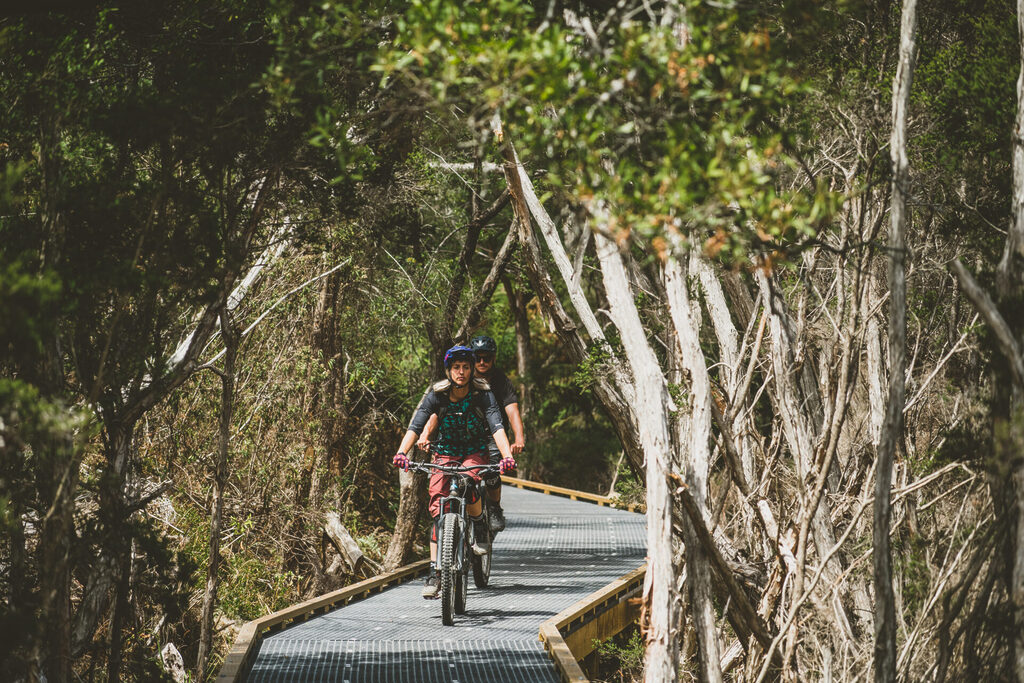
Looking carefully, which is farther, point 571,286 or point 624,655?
point 624,655

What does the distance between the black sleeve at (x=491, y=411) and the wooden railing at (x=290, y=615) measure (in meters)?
2.04

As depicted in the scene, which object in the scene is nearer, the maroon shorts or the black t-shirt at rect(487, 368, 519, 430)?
the maroon shorts

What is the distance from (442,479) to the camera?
6.57 meters

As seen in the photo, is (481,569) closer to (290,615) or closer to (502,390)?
(290,615)

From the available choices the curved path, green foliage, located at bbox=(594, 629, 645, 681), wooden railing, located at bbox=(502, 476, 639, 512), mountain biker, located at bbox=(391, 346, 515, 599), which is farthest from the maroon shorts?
wooden railing, located at bbox=(502, 476, 639, 512)

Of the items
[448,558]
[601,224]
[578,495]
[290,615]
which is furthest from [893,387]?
[578,495]

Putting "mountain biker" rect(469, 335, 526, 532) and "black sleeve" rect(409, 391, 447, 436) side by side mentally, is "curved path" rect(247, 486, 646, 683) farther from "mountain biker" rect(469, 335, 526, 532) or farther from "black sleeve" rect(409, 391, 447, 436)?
"black sleeve" rect(409, 391, 447, 436)

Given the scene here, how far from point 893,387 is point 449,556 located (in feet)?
10.1

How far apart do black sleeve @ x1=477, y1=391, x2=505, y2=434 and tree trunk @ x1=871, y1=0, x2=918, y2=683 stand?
2.67 meters

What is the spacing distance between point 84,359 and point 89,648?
1.96 meters

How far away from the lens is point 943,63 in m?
6.83

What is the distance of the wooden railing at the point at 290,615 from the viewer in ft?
17.9

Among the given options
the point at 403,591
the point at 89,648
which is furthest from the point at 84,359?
the point at 403,591

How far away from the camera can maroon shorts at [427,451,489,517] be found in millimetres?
6504
